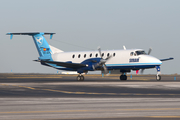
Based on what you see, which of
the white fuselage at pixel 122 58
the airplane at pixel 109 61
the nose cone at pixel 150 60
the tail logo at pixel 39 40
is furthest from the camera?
the tail logo at pixel 39 40

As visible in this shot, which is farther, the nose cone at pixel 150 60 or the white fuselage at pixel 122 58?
the white fuselage at pixel 122 58

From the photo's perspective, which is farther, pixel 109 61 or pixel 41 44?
pixel 41 44

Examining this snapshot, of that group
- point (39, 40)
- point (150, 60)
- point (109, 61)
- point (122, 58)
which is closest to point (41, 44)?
point (39, 40)

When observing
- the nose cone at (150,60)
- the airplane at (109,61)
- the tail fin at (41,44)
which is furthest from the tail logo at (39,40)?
the nose cone at (150,60)

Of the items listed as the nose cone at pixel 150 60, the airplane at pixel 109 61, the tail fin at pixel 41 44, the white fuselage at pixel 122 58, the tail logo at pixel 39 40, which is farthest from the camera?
the tail logo at pixel 39 40

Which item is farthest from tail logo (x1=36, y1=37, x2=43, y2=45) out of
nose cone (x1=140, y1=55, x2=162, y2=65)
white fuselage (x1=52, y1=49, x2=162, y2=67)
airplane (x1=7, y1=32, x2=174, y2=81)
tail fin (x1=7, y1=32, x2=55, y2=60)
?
nose cone (x1=140, y1=55, x2=162, y2=65)

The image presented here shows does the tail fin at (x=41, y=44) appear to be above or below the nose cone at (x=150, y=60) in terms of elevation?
above

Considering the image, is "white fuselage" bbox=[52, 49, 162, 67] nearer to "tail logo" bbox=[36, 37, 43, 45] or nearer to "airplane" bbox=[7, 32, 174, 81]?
"airplane" bbox=[7, 32, 174, 81]

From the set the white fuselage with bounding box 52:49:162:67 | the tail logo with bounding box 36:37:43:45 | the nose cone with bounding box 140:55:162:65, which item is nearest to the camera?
the nose cone with bounding box 140:55:162:65

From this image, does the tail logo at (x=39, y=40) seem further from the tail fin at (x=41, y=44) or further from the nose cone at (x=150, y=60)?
the nose cone at (x=150, y=60)

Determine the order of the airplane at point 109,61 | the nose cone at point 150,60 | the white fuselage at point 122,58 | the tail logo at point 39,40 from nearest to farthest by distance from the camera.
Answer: the nose cone at point 150,60 → the white fuselage at point 122,58 → the airplane at point 109,61 → the tail logo at point 39,40

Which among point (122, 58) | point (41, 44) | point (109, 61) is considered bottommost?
point (109, 61)

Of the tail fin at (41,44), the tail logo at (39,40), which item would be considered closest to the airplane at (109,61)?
the tail fin at (41,44)

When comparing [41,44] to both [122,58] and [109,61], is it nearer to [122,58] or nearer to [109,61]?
[109,61]
